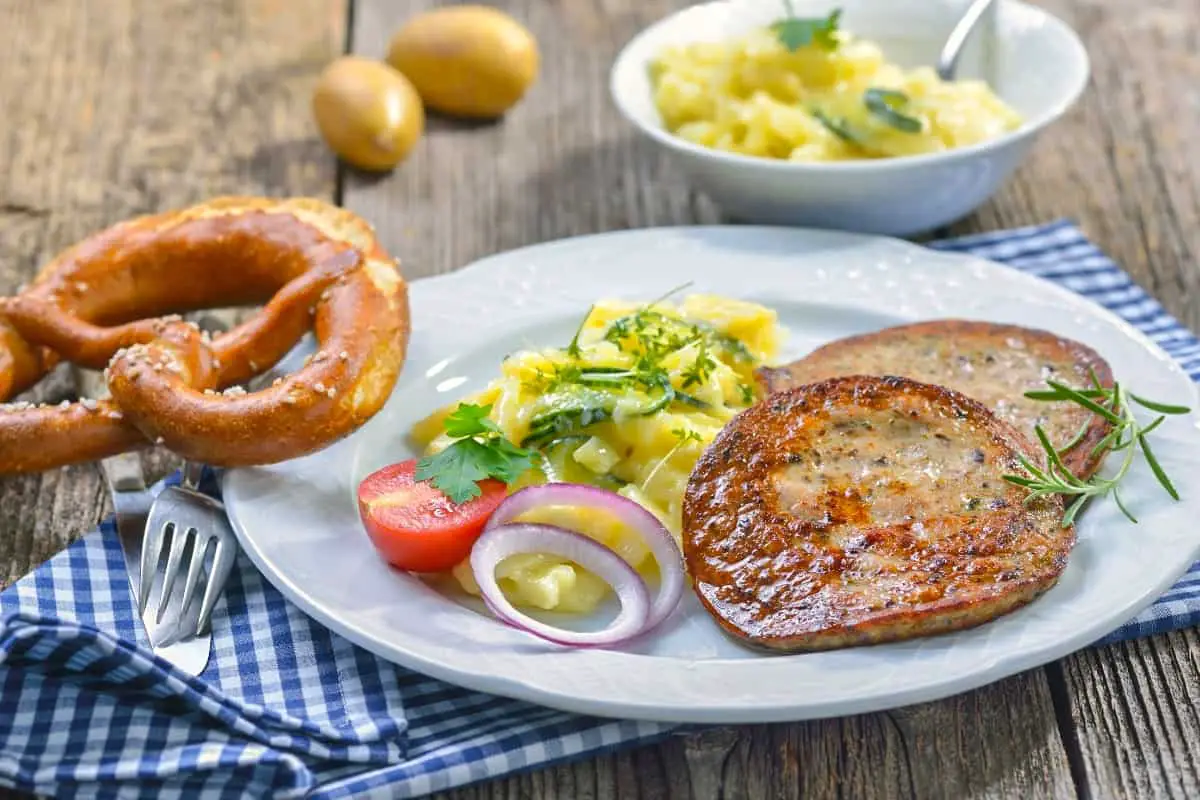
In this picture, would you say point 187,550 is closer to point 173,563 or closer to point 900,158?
point 173,563

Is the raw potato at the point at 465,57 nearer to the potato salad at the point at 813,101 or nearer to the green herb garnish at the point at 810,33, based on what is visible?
the potato salad at the point at 813,101

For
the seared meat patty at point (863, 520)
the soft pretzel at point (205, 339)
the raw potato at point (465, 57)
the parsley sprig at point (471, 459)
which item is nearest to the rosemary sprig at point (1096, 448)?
the seared meat patty at point (863, 520)

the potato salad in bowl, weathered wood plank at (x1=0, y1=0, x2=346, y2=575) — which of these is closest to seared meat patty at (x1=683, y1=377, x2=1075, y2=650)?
the potato salad in bowl

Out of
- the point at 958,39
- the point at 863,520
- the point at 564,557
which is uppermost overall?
the point at 958,39

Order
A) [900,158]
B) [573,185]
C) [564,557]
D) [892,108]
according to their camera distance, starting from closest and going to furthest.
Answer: [564,557] < [900,158] < [892,108] < [573,185]

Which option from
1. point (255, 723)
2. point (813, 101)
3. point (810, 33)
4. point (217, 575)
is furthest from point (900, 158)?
point (255, 723)

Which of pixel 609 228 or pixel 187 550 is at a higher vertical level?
pixel 187 550
